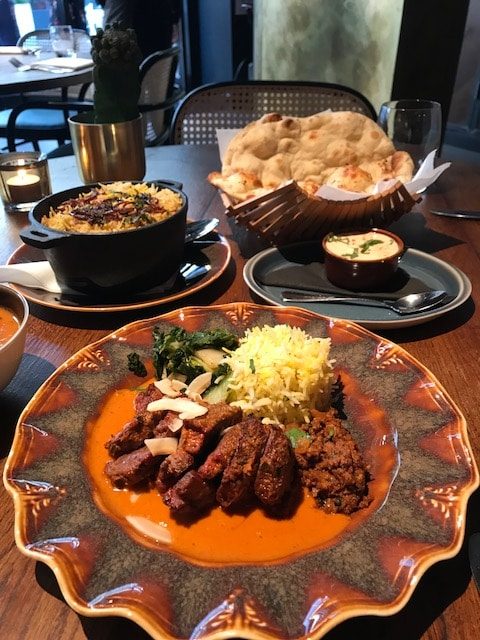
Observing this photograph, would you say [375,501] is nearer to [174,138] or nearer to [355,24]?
[174,138]

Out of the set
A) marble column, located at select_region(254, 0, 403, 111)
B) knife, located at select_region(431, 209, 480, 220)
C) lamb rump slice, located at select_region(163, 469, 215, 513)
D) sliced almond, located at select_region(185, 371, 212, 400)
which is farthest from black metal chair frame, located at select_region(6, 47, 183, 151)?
lamb rump slice, located at select_region(163, 469, 215, 513)

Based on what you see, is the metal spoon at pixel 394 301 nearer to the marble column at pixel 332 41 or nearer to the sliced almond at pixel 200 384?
the sliced almond at pixel 200 384

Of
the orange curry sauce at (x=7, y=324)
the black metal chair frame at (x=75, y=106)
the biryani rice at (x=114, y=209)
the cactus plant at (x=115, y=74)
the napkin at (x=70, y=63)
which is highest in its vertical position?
the cactus plant at (x=115, y=74)

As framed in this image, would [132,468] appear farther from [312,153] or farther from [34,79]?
[34,79]

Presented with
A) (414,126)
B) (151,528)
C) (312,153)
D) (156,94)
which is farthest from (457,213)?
(156,94)

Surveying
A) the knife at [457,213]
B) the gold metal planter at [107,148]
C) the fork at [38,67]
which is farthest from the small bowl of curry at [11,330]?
the fork at [38,67]
